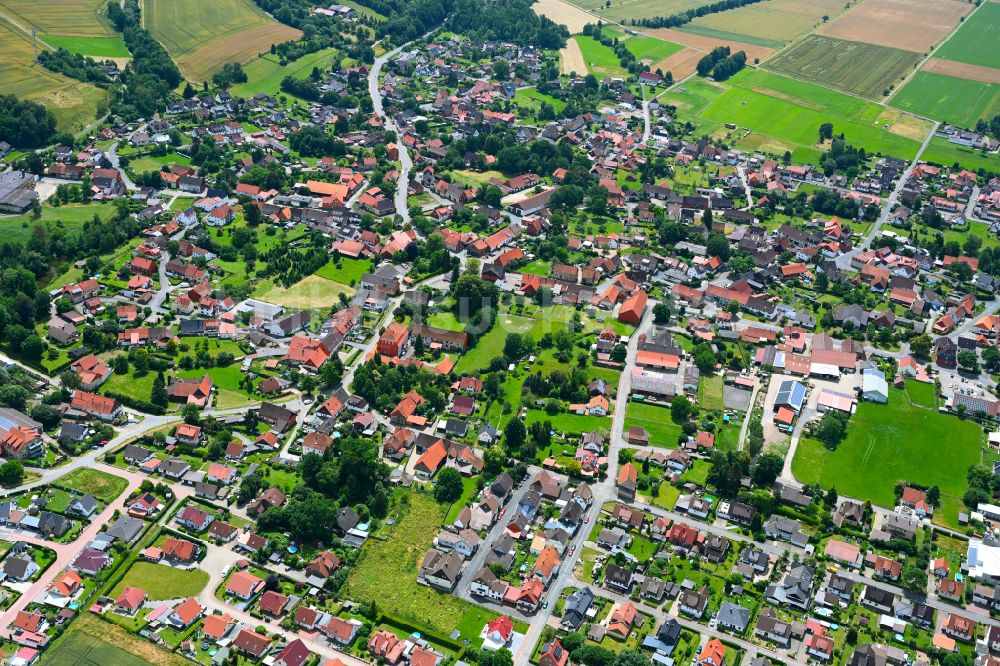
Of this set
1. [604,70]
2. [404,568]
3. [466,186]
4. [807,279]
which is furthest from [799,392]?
[604,70]

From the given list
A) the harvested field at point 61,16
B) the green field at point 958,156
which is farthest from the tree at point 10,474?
the green field at point 958,156

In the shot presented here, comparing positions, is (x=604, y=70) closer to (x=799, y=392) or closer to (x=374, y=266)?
(x=374, y=266)

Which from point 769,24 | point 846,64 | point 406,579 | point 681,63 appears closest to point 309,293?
point 406,579

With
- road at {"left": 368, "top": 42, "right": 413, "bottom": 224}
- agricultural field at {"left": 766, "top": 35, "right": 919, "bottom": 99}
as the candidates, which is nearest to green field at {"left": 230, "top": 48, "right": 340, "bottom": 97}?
road at {"left": 368, "top": 42, "right": 413, "bottom": 224}

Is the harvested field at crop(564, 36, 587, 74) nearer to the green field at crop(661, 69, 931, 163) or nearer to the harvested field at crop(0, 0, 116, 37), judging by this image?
the green field at crop(661, 69, 931, 163)

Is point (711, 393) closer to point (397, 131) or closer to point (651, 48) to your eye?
point (397, 131)
